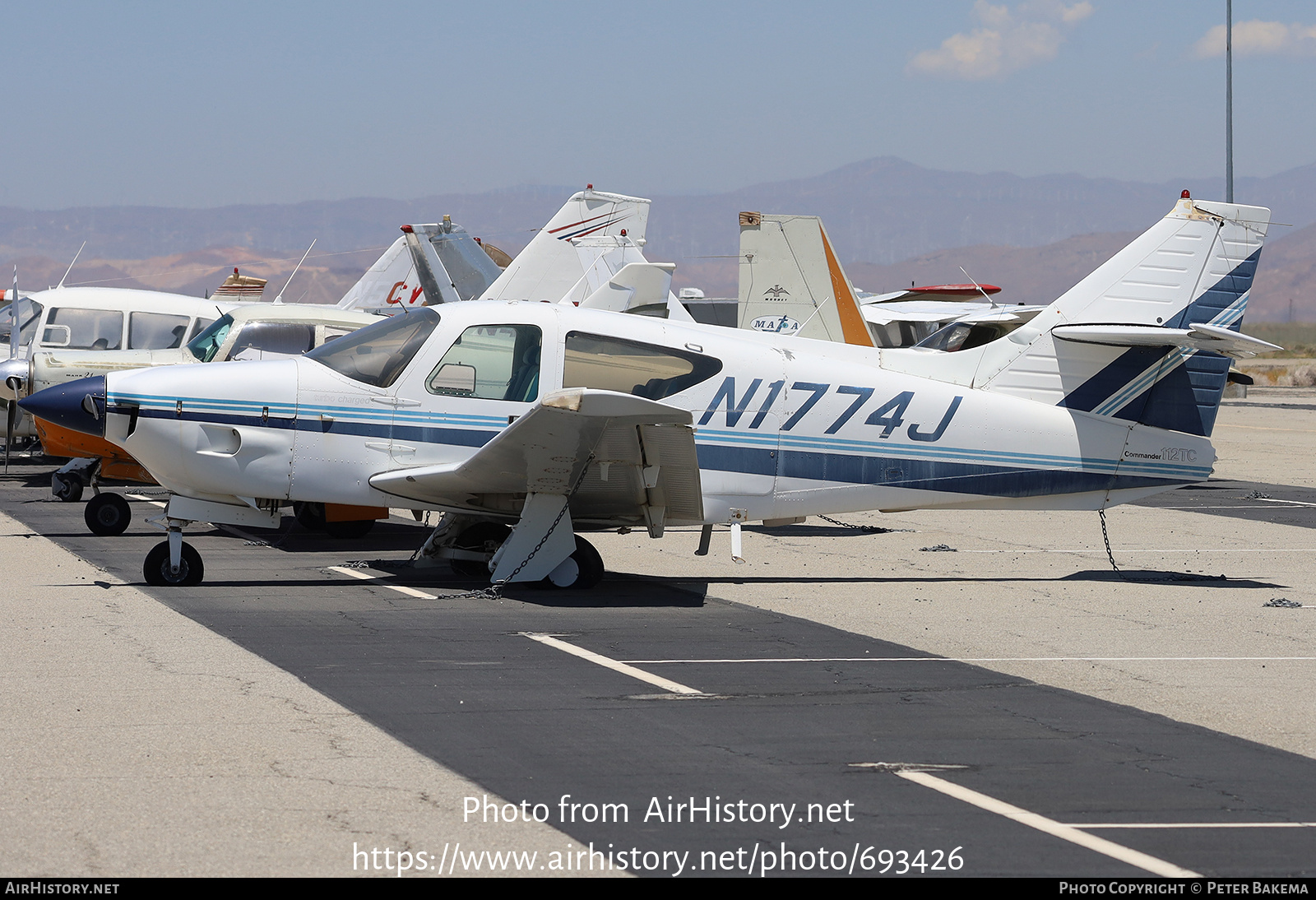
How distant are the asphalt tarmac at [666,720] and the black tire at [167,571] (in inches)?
5.4

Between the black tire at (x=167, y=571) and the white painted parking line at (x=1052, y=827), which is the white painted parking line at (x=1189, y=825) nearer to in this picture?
the white painted parking line at (x=1052, y=827)

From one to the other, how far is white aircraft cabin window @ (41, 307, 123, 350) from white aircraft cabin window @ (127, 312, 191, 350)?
0.45 feet

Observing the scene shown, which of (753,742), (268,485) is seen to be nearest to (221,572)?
(268,485)

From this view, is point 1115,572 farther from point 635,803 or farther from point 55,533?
point 55,533

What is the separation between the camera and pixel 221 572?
38.5 ft

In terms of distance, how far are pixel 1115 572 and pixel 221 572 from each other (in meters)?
7.74

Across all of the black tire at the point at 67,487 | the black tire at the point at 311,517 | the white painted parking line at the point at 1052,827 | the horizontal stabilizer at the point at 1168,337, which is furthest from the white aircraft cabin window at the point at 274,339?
the white painted parking line at the point at 1052,827

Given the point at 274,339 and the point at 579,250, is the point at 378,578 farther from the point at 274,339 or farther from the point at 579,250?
the point at 579,250

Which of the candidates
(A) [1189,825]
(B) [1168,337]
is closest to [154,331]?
(B) [1168,337]

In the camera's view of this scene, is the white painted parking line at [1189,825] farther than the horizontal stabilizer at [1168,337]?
No

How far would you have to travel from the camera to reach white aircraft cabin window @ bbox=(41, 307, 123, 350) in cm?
1753

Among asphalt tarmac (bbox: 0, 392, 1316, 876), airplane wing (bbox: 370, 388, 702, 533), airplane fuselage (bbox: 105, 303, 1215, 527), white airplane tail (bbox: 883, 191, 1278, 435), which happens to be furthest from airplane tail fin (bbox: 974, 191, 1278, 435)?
airplane wing (bbox: 370, 388, 702, 533)

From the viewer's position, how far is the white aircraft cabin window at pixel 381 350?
35.3 feet

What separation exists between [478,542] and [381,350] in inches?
75.7
